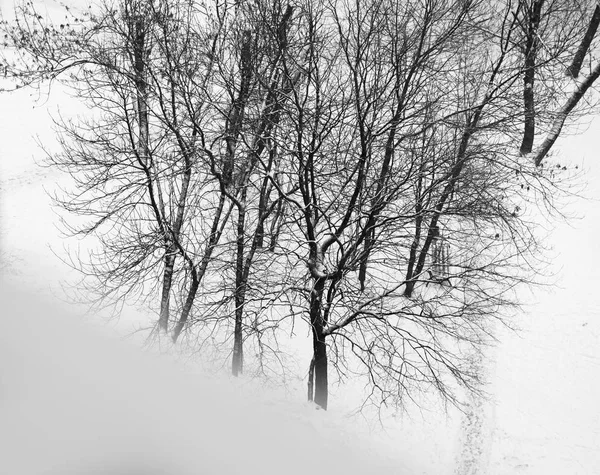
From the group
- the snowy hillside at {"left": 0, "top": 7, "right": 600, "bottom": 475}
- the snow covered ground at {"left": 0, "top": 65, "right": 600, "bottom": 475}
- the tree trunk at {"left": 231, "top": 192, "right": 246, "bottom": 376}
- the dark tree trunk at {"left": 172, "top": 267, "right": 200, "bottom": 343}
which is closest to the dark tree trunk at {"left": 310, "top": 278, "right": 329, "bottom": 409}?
the snowy hillside at {"left": 0, "top": 7, "right": 600, "bottom": 475}

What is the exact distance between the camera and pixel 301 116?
657 cm

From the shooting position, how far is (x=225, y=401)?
2223 millimetres

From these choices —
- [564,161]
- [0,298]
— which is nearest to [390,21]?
[0,298]

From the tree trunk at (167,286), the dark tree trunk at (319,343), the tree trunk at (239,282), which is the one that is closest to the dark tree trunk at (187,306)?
the tree trunk at (167,286)

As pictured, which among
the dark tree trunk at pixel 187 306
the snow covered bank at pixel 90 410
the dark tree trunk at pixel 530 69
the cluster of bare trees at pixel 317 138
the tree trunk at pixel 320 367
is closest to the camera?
the snow covered bank at pixel 90 410

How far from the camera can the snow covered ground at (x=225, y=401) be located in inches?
49.6

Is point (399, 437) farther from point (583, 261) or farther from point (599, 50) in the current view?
point (599, 50)

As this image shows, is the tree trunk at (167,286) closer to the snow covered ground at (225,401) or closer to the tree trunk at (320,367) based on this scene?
the snow covered ground at (225,401)

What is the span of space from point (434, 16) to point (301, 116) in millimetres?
2601

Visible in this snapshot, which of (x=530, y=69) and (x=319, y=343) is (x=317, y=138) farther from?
(x=530, y=69)

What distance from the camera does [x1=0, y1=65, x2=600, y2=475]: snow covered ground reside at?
126 centimetres

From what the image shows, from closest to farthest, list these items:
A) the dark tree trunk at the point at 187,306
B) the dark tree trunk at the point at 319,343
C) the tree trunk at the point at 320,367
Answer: the dark tree trunk at the point at 319,343 < the tree trunk at the point at 320,367 < the dark tree trunk at the point at 187,306

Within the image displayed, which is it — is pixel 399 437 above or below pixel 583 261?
below

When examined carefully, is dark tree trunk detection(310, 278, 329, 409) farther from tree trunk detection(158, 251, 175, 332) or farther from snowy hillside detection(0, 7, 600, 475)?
tree trunk detection(158, 251, 175, 332)
